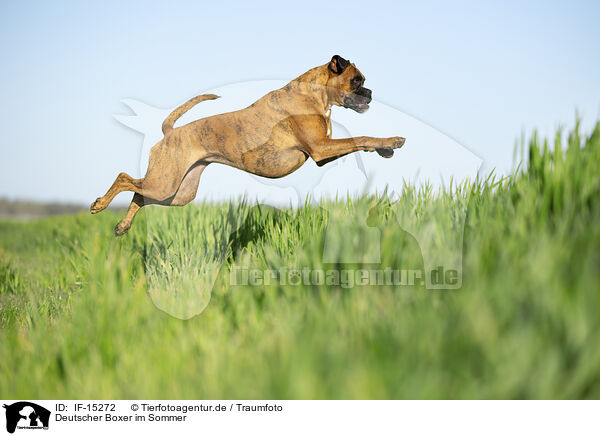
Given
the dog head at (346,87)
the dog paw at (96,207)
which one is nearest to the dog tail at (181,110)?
the dog paw at (96,207)

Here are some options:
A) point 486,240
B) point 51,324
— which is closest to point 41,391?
point 51,324

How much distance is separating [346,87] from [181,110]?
4.05 feet

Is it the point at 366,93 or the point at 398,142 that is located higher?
the point at 366,93

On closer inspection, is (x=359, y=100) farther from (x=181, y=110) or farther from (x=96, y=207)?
(x=96, y=207)

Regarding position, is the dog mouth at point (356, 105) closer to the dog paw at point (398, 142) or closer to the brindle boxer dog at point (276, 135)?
the brindle boxer dog at point (276, 135)

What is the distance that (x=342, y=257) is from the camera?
2598mm

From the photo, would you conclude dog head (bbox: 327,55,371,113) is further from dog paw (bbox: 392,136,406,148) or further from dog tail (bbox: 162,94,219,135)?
dog tail (bbox: 162,94,219,135)

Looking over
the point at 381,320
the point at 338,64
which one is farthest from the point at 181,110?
the point at 381,320

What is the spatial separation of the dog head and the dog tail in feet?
2.80

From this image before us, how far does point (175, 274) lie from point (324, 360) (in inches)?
87.1

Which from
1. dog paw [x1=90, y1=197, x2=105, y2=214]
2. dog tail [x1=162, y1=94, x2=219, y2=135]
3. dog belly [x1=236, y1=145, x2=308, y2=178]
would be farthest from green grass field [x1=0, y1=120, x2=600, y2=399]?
dog tail [x1=162, y1=94, x2=219, y2=135]

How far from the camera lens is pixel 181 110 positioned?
9.87 feet

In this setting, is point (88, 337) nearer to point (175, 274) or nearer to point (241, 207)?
point (175, 274)

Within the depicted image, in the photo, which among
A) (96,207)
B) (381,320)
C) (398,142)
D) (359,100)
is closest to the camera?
(381,320)
